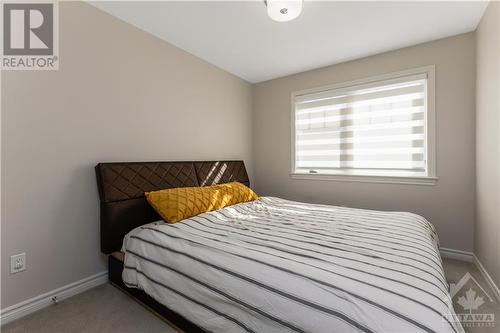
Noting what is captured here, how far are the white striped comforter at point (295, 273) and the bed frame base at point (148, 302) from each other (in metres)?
0.08

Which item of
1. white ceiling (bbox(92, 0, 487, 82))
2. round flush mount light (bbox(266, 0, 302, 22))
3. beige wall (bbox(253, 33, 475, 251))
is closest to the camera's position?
round flush mount light (bbox(266, 0, 302, 22))

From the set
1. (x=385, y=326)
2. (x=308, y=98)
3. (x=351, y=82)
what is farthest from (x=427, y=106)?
(x=385, y=326)

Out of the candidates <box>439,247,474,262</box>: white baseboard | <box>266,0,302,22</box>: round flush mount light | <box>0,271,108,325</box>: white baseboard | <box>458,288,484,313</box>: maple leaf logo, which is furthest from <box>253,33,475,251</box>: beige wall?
<box>0,271,108,325</box>: white baseboard

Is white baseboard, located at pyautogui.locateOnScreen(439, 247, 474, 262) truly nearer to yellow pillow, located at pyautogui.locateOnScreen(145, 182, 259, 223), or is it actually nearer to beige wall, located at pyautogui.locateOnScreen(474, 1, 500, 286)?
beige wall, located at pyautogui.locateOnScreen(474, 1, 500, 286)

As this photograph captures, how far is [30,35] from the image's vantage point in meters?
1.63

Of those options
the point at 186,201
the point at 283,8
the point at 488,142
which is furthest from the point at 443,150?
the point at 186,201

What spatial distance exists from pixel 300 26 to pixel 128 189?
2.19 m

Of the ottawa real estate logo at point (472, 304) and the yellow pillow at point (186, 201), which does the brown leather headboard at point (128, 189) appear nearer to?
the yellow pillow at point (186, 201)

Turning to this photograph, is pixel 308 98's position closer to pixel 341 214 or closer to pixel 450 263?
pixel 341 214

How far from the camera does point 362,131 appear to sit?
2875 millimetres

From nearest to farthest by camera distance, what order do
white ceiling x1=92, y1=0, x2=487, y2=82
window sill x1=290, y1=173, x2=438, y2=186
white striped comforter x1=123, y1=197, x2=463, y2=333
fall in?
white striped comforter x1=123, y1=197, x2=463, y2=333 → white ceiling x1=92, y1=0, x2=487, y2=82 → window sill x1=290, y1=173, x2=438, y2=186

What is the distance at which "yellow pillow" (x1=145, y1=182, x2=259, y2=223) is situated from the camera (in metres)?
1.89

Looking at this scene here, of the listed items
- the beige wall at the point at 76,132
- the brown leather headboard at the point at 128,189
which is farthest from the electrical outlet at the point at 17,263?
the brown leather headboard at the point at 128,189

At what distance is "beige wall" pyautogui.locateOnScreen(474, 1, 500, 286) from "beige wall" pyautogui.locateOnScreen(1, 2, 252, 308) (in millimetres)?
2830
